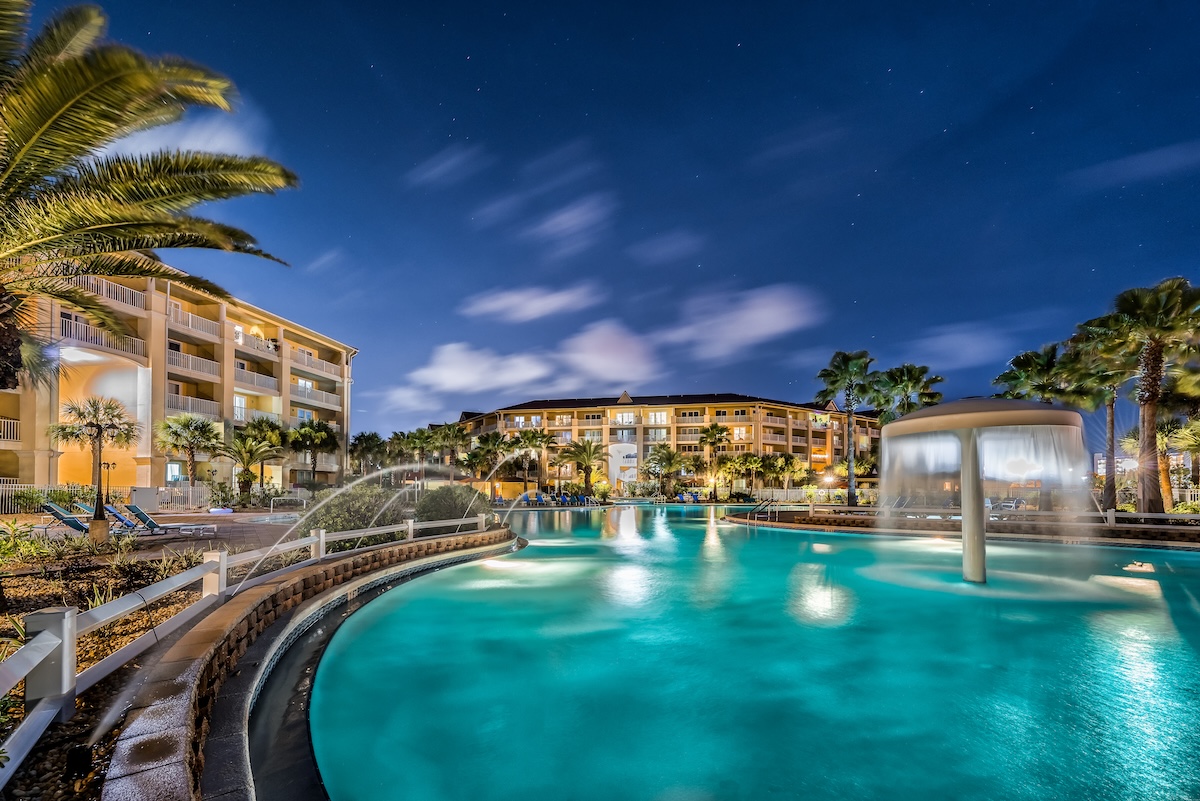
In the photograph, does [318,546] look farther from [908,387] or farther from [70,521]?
[908,387]

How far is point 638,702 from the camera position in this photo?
712 centimetres

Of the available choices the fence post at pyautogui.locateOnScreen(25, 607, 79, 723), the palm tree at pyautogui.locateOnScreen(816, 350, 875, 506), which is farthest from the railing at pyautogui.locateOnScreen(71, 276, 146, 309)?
the palm tree at pyautogui.locateOnScreen(816, 350, 875, 506)

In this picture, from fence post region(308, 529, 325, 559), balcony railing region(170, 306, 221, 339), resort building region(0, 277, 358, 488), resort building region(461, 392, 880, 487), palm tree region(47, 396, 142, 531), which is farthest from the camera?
resort building region(461, 392, 880, 487)

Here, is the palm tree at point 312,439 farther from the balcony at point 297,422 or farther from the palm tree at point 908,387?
the palm tree at point 908,387

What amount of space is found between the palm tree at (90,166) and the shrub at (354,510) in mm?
7197

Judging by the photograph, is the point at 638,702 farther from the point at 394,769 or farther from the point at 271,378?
the point at 271,378

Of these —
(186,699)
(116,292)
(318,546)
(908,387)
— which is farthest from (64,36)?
(908,387)

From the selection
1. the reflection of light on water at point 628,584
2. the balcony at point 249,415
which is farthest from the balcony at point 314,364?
the reflection of light on water at point 628,584

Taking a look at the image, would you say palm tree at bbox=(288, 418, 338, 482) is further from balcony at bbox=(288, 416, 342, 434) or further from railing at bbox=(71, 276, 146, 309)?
railing at bbox=(71, 276, 146, 309)

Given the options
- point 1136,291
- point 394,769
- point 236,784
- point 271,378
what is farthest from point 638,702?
point 271,378

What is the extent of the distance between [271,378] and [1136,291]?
45.4 meters

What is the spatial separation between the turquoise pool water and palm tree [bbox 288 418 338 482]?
29960 mm

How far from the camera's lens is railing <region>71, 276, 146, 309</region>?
28500mm

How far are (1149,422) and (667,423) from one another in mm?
60613
